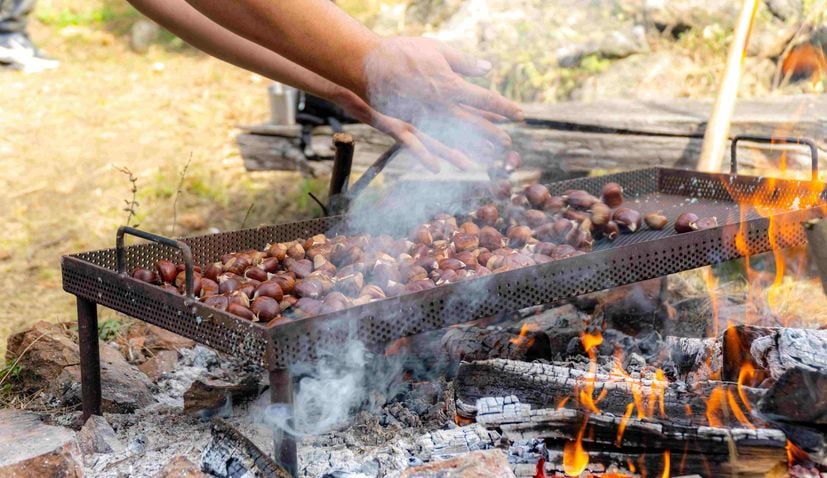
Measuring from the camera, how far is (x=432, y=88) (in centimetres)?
320

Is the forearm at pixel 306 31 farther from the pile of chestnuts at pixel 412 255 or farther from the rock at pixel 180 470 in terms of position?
the rock at pixel 180 470

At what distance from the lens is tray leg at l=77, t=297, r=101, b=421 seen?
3.42m

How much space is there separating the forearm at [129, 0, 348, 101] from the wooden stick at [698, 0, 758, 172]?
2685 millimetres

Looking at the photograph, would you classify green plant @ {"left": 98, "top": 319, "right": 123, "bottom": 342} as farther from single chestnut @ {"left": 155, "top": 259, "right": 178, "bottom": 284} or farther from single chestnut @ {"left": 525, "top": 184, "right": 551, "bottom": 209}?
single chestnut @ {"left": 525, "top": 184, "right": 551, "bottom": 209}

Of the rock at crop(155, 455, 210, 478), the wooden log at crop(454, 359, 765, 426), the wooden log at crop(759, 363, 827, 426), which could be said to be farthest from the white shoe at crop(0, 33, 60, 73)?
the wooden log at crop(759, 363, 827, 426)

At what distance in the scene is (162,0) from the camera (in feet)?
11.9

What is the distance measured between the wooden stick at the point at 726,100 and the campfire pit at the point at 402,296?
3.43 feet

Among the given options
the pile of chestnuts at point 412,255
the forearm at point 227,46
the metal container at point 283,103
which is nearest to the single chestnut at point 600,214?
the pile of chestnuts at point 412,255

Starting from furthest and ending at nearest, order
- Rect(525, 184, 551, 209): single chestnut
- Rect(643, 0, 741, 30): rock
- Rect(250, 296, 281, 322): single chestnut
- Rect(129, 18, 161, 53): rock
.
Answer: Rect(129, 18, 161, 53): rock < Rect(643, 0, 741, 30): rock < Rect(525, 184, 551, 209): single chestnut < Rect(250, 296, 281, 322): single chestnut

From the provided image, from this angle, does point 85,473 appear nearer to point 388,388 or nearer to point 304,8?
point 388,388

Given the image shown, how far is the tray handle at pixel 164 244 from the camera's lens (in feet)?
9.59

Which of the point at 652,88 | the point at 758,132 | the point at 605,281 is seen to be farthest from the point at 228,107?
the point at 605,281

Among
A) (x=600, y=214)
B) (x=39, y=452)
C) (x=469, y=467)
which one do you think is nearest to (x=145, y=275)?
(x=39, y=452)

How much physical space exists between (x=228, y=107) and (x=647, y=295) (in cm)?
593
